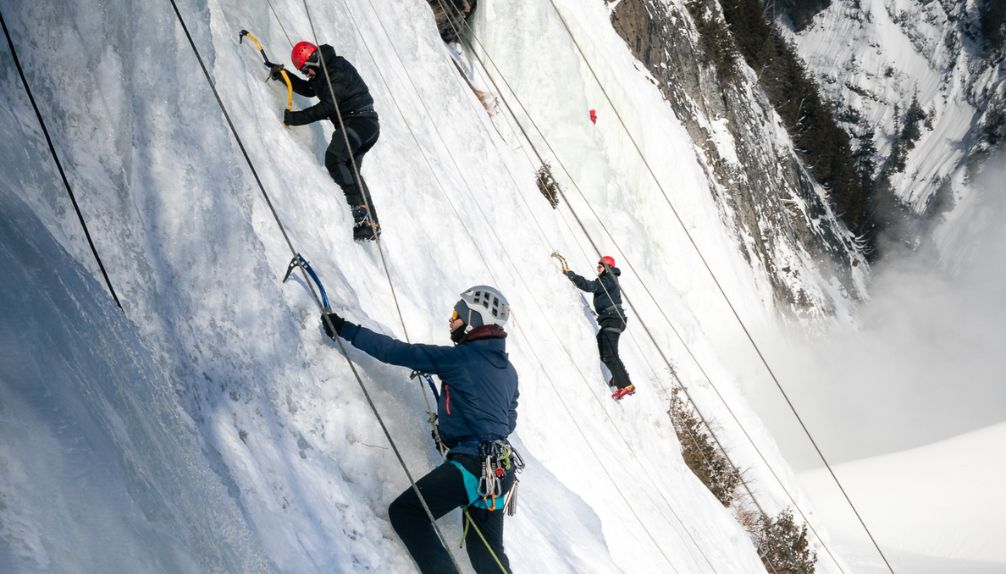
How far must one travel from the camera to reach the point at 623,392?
9.12 m

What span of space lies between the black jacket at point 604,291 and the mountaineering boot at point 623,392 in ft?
2.73

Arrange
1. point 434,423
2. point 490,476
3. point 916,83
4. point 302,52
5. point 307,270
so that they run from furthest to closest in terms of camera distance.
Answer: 1. point 916,83
2. point 302,52
3. point 434,423
4. point 307,270
5. point 490,476

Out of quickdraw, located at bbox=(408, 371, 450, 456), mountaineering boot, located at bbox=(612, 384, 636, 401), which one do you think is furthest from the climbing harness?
mountaineering boot, located at bbox=(612, 384, 636, 401)

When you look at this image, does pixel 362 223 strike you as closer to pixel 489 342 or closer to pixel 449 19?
pixel 489 342

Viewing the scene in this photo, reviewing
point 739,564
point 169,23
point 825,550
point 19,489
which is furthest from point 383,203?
point 825,550

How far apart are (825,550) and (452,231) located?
26.2ft

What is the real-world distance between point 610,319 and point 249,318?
20.0 ft

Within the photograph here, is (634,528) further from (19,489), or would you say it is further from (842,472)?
(842,472)

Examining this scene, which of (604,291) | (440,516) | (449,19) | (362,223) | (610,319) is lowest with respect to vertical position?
(440,516)

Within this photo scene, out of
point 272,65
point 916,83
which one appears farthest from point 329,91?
point 916,83

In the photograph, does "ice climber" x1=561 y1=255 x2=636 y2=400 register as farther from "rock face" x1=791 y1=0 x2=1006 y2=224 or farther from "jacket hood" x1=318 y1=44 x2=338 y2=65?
"rock face" x1=791 y1=0 x2=1006 y2=224

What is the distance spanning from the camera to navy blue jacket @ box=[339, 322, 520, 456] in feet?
11.7

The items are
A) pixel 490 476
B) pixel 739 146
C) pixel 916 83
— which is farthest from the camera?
pixel 916 83

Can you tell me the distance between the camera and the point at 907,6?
127 feet
